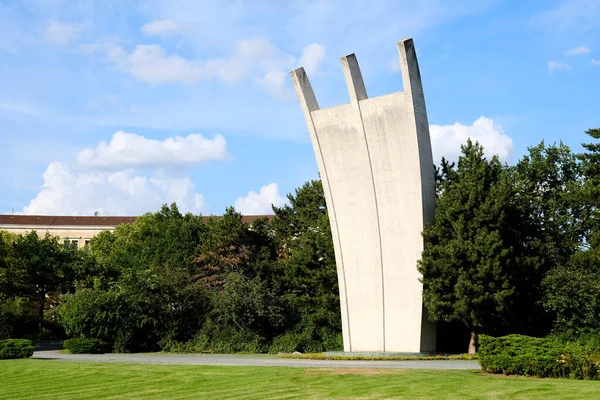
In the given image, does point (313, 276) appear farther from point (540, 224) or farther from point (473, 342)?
point (540, 224)

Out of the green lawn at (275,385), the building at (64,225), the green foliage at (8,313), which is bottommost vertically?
the green lawn at (275,385)

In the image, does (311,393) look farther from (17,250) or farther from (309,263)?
(17,250)

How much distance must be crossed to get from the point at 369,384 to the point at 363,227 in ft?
42.5

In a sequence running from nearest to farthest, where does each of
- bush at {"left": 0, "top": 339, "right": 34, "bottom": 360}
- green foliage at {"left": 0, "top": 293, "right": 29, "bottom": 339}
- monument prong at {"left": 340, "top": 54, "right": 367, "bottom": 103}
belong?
bush at {"left": 0, "top": 339, "right": 34, "bottom": 360}, monument prong at {"left": 340, "top": 54, "right": 367, "bottom": 103}, green foliage at {"left": 0, "top": 293, "right": 29, "bottom": 339}

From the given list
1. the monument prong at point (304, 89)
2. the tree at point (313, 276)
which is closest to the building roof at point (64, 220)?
the tree at point (313, 276)

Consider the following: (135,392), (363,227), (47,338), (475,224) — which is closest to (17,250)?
(47,338)

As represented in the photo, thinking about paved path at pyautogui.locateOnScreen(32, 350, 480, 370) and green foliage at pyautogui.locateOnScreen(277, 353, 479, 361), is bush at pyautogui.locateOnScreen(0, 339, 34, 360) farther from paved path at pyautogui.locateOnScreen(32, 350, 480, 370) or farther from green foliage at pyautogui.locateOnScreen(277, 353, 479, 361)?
green foliage at pyautogui.locateOnScreen(277, 353, 479, 361)

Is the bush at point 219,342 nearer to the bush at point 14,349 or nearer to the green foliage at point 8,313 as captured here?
the bush at point 14,349

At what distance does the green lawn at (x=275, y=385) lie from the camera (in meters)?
12.6

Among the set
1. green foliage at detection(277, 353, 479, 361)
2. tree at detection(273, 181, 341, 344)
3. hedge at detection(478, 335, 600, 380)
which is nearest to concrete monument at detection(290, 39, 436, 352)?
green foliage at detection(277, 353, 479, 361)

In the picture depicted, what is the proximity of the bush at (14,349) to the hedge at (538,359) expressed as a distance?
17.6 meters

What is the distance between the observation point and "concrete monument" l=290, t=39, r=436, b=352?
2525cm

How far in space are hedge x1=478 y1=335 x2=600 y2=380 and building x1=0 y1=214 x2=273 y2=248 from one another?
190ft

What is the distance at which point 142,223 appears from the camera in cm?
5981
